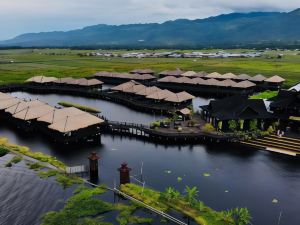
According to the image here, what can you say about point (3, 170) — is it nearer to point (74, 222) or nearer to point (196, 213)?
point (74, 222)

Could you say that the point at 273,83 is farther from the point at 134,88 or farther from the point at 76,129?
the point at 76,129

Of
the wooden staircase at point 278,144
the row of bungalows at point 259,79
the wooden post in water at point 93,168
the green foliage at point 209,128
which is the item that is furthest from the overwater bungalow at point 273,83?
the wooden post in water at point 93,168

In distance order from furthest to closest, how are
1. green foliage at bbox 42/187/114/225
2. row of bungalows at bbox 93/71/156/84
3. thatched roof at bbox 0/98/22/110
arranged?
row of bungalows at bbox 93/71/156/84 < thatched roof at bbox 0/98/22/110 < green foliage at bbox 42/187/114/225

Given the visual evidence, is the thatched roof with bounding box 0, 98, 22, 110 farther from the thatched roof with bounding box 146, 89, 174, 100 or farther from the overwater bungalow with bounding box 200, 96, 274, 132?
the overwater bungalow with bounding box 200, 96, 274, 132

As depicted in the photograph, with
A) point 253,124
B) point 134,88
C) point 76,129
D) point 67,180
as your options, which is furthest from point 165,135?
point 134,88

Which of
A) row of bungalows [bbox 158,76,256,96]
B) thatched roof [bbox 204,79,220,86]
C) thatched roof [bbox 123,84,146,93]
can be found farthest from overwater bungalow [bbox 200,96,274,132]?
thatched roof [bbox 204,79,220,86]

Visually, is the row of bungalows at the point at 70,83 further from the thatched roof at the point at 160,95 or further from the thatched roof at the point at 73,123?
the thatched roof at the point at 73,123
